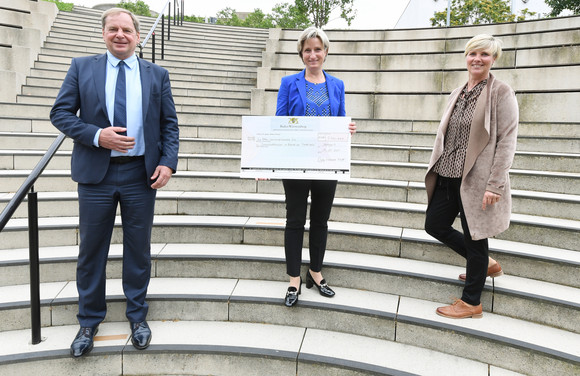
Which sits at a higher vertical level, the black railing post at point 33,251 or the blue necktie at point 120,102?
the blue necktie at point 120,102

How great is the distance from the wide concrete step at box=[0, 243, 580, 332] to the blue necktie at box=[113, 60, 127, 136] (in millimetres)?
1311

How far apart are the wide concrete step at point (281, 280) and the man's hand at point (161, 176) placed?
1.00 metres

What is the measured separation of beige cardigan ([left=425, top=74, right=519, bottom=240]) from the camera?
2.50 m

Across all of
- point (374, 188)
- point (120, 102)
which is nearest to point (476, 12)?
point (374, 188)

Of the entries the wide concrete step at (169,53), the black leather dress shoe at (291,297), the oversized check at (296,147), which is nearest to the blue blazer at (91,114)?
the oversized check at (296,147)

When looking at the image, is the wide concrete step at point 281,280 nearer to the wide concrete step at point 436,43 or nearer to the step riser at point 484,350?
the step riser at point 484,350

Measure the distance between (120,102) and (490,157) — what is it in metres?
2.32

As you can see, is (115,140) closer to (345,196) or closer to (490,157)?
(490,157)

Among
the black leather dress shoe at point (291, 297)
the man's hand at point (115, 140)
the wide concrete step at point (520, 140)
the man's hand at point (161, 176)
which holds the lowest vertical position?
the black leather dress shoe at point (291, 297)

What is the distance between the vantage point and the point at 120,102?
2.46 m

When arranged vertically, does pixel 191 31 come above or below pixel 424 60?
above

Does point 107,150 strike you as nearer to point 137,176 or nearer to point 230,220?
point 137,176

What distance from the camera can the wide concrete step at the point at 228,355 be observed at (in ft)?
8.40

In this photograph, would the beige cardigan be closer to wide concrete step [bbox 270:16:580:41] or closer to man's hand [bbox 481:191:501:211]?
man's hand [bbox 481:191:501:211]
